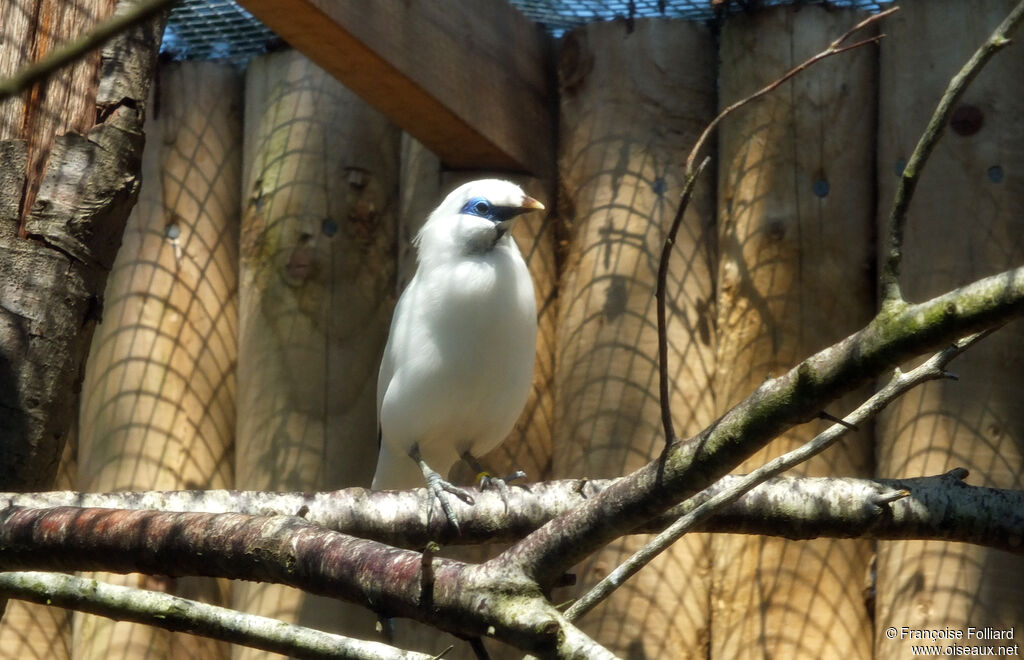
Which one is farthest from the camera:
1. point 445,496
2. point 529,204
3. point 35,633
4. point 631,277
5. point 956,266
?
point 35,633

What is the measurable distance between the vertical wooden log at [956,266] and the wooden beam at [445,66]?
1.29 m

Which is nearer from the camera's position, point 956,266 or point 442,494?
point 442,494

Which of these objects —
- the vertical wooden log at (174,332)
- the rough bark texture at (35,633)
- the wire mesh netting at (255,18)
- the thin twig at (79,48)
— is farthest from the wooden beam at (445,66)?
the thin twig at (79,48)

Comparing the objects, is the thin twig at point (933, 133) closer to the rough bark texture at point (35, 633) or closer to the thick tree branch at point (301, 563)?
Result: the thick tree branch at point (301, 563)

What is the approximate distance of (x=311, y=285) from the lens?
450 centimetres

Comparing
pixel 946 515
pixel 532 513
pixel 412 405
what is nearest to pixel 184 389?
pixel 412 405

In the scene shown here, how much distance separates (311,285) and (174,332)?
0.59 metres

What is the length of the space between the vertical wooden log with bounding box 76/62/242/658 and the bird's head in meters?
1.08

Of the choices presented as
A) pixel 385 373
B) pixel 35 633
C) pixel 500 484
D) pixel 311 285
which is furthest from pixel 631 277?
pixel 35 633

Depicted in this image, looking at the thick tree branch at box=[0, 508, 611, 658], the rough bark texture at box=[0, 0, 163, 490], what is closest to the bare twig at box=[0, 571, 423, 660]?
the thick tree branch at box=[0, 508, 611, 658]

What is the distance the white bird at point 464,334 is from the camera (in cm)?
393

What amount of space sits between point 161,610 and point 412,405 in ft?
6.17

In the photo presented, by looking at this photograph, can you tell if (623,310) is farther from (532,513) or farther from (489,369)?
(532,513)

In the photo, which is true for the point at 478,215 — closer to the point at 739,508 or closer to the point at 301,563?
the point at 739,508
